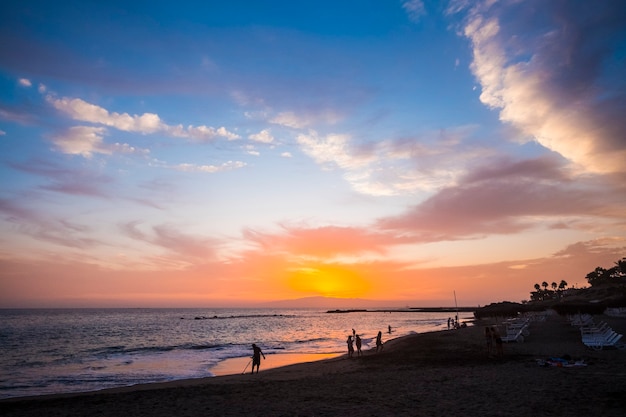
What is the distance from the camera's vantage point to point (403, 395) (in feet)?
43.2

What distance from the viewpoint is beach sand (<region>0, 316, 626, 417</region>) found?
11047mm

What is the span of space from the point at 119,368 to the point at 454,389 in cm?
2562

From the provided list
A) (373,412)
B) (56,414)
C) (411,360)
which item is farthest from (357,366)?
(56,414)

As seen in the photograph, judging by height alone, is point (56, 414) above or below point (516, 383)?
below

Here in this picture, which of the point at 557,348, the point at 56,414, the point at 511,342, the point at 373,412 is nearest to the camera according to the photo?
the point at 373,412

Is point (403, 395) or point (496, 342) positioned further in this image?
point (496, 342)

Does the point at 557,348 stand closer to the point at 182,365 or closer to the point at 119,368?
the point at 182,365

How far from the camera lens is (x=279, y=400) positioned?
44.6ft

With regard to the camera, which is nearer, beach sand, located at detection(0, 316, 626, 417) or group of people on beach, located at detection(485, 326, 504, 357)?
beach sand, located at detection(0, 316, 626, 417)

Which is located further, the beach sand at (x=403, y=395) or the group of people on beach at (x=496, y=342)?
the group of people on beach at (x=496, y=342)

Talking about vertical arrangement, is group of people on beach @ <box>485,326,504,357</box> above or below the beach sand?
above

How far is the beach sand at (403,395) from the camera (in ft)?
36.2

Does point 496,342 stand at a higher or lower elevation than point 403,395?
higher

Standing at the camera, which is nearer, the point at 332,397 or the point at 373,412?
the point at 373,412
